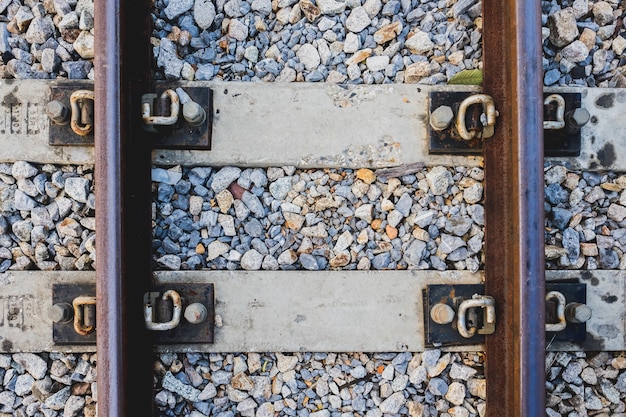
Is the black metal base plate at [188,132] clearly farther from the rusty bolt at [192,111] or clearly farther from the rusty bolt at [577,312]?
the rusty bolt at [577,312]

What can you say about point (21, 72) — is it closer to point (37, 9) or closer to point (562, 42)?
point (37, 9)

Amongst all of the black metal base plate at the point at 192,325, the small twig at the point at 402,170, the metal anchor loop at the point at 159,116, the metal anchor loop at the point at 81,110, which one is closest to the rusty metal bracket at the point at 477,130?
the small twig at the point at 402,170

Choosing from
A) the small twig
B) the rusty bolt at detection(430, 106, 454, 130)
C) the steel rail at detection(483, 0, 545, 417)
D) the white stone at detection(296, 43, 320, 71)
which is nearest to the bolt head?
the steel rail at detection(483, 0, 545, 417)

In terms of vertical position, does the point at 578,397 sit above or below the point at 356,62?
below

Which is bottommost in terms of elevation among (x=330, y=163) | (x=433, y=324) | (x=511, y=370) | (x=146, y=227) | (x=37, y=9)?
(x=511, y=370)

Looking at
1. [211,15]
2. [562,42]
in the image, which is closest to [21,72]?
[211,15]

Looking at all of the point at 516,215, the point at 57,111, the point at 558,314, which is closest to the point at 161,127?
the point at 57,111
